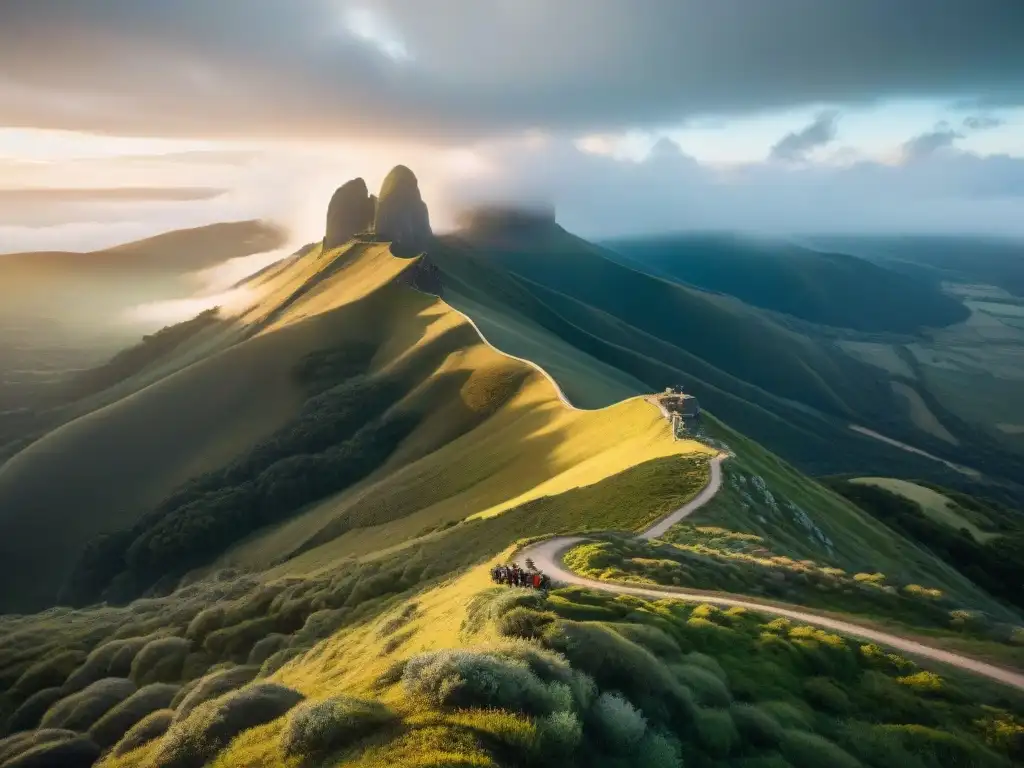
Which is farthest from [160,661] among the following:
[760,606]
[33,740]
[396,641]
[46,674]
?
[760,606]

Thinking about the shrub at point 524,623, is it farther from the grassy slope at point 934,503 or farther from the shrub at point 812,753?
the grassy slope at point 934,503

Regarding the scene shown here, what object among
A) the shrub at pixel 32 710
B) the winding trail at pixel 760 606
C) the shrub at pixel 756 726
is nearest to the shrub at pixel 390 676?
the shrub at pixel 756 726

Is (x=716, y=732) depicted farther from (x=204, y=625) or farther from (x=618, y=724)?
(x=204, y=625)

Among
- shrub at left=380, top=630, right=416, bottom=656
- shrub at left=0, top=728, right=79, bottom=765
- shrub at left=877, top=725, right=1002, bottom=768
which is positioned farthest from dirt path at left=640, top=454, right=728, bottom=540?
shrub at left=0, top=728, right=79, bottom=765

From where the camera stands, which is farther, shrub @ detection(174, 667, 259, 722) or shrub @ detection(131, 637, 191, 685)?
shrub @ detection(131, 637, 191, 685)

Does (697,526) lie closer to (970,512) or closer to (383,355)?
(970,512)

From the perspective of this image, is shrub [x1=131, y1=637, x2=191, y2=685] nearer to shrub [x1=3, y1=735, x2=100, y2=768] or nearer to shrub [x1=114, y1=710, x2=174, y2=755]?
shrub [x1=3, y1=735, x2=100, y2=768]

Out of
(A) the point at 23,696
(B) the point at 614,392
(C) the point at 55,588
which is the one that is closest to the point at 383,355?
(B) the point at 614,392
